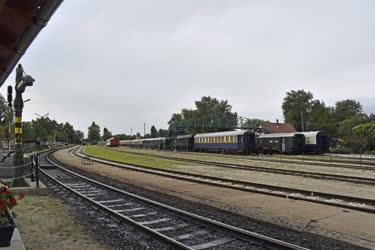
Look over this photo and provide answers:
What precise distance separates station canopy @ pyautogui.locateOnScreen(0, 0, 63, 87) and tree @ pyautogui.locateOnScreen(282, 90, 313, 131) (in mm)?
130002

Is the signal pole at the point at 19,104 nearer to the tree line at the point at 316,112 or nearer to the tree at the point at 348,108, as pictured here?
the tree line at the point at 316,112

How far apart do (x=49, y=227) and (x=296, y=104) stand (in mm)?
131358

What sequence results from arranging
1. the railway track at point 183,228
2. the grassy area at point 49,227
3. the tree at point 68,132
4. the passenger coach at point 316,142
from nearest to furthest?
the railway track at point 183,228, the grassy area at point 49,227, the passenger coach at point 316,142, the tree at point 68,132

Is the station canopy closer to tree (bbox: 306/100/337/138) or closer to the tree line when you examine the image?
the tree line

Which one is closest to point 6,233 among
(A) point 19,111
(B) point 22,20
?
(B) point 22,20

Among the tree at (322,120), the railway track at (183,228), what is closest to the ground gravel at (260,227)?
the railway track at (183,228)

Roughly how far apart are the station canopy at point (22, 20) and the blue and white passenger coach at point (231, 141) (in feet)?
147

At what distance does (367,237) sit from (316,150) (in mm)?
43187

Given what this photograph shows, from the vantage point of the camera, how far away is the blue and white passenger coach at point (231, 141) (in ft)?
168

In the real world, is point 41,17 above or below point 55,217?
above

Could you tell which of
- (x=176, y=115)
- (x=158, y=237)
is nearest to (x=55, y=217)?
(x=158, y=237)

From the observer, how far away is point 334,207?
12508 millimetres

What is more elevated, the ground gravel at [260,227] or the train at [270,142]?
the train at [270,142]

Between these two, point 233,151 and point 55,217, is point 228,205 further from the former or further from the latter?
point 233,151
